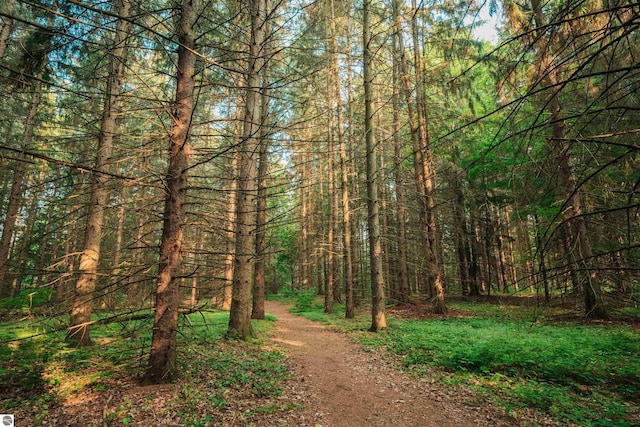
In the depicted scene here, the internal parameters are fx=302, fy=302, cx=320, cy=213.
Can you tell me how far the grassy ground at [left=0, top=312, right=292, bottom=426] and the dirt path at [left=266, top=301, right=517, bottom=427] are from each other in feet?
1.79

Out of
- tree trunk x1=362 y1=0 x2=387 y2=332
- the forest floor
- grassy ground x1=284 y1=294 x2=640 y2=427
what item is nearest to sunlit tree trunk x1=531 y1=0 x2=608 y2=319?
grassy ground x1=284 y1=294 x2=640 y2=427

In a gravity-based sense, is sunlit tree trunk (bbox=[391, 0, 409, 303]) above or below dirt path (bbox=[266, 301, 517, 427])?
above

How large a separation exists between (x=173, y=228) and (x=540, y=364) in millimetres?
6601

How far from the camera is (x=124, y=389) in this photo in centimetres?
431

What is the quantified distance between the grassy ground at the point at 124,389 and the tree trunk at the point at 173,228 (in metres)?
0.20

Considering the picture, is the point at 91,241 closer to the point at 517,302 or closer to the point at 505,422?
the point at 505,422

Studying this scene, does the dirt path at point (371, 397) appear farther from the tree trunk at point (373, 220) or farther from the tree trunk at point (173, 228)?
the tree trunk at point (373, 220)

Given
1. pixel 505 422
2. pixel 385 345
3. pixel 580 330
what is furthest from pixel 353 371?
pixel 580 330

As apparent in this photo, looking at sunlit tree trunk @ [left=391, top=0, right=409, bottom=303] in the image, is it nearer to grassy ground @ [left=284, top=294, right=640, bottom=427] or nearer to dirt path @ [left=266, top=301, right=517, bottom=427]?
grassy ground @ [left=284, top=294, right=640, bottom=427]

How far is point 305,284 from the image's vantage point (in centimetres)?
3466

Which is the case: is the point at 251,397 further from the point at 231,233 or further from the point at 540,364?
the point at 231,233

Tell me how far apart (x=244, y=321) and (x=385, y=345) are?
3.73m

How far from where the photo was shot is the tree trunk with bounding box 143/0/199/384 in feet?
14.4

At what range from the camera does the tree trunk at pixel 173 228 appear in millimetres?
4391
